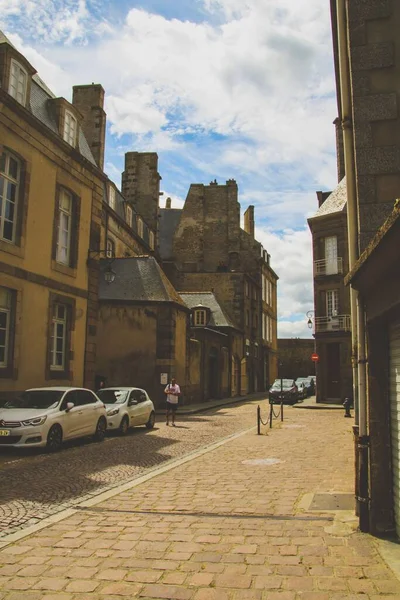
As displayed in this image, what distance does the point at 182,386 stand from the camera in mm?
27188

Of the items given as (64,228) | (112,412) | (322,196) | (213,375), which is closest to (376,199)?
(112,412)

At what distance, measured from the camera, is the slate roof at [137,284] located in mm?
24953

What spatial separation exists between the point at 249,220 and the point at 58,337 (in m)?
37.9

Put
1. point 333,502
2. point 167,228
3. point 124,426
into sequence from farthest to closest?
1. point 167,228
2. point 124,426
3. point 333,502

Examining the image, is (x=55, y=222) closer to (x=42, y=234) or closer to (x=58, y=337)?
(x=42, y=234)

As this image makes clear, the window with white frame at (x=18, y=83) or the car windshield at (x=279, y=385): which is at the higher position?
the window with white frame at (x=18, y=83)

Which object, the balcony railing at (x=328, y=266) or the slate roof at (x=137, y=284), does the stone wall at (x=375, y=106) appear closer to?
the slate roof at (x=137, y=284)

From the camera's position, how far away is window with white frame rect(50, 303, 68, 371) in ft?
54.7

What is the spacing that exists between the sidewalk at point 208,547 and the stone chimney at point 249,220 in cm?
4486

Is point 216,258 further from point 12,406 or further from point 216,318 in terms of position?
point 12,406

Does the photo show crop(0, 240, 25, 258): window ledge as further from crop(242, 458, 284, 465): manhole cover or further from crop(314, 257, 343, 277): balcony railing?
crop(314, 257, 343, 277): balcony railing

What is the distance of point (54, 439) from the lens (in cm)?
1169

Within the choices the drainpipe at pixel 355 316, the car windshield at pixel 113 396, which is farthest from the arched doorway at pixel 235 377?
the drainpipe at pixel 355 316

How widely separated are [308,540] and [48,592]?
2455 millimetres
